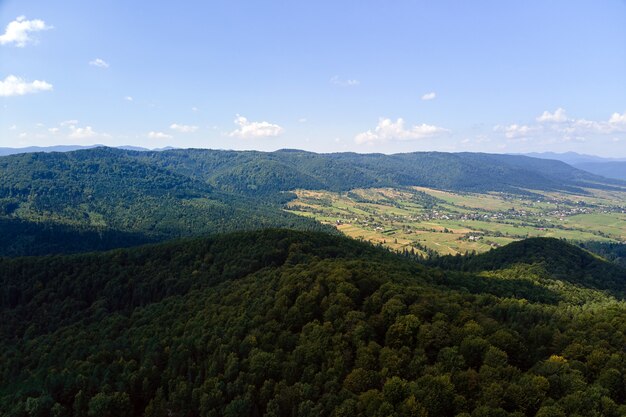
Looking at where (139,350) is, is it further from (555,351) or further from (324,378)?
(555,351)

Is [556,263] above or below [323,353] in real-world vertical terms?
below

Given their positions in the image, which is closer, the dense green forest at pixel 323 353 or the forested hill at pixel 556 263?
the dense green forest at pixel 323 353

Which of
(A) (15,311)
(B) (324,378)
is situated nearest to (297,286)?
(B) (324,378)

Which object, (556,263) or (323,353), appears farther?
(556,263)

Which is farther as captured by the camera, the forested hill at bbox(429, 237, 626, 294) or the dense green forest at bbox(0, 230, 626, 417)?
the forested hill at bbox(429, 237, 626, 294)
